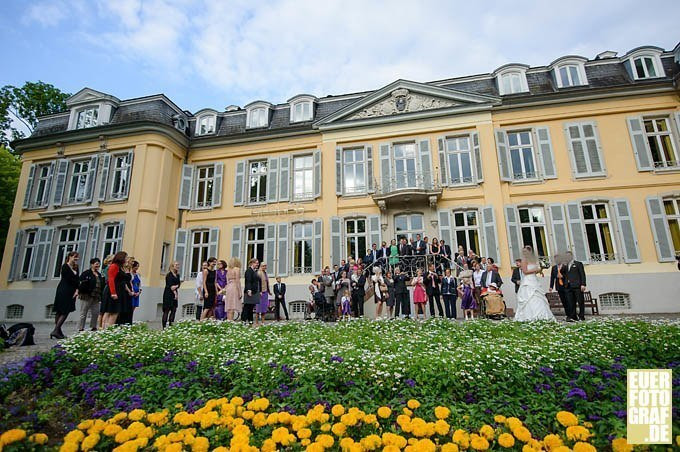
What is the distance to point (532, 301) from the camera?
28.3 ft

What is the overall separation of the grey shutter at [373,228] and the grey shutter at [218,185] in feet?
23.6

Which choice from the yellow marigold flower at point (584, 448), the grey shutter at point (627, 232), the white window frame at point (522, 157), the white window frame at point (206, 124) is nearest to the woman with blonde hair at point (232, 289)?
the yellow marigold flower at point (584, 448)

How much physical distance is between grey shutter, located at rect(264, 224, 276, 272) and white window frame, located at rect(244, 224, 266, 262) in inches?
10.1

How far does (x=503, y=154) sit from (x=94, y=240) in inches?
698

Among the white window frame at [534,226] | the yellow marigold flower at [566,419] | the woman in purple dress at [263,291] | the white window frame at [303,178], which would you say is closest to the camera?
the yellow marigold flower at [566,419]

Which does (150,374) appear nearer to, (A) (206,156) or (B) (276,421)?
(B) (276,421)

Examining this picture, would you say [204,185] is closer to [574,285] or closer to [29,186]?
[29,186]

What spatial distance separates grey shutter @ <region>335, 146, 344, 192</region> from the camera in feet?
53.1

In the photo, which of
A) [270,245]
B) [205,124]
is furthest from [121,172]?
[270,245]

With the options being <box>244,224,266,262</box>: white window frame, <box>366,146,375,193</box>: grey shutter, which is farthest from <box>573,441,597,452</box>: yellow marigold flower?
<box>244,224,266,262</box>: white window frame

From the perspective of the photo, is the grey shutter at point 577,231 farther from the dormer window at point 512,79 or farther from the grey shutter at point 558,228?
the dormer window at point 512,79

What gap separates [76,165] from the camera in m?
18.1

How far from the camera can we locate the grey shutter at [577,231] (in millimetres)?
13594

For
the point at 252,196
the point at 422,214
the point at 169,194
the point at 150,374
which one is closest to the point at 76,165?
the point at 169,194
